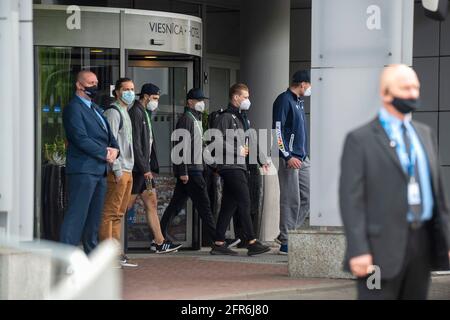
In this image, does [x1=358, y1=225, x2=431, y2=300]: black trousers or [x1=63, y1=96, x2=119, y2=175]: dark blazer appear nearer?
[x1=358, y1=225, x2=431, y2=300]: black trousers

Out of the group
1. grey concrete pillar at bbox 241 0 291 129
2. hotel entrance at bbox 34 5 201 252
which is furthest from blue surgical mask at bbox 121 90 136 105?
grey concrete pillar at bbox 241 0 291 129

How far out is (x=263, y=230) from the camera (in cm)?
1683

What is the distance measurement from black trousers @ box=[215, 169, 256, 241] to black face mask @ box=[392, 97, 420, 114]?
7.98 meters

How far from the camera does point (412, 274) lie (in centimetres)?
679

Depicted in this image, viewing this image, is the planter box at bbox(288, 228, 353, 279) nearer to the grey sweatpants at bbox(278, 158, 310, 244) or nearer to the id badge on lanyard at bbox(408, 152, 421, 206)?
the grey sweatpants at bbox(278, 158, 310, 244)

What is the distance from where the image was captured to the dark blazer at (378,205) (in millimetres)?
6676

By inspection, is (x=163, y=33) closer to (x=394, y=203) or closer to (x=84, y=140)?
(x=84, y=140)

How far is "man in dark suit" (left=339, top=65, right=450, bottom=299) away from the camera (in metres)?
6.69

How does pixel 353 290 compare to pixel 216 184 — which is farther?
pixel 216 184

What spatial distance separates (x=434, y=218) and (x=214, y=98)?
11.9 meters

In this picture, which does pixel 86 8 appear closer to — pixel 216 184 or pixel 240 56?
pixel 216 184

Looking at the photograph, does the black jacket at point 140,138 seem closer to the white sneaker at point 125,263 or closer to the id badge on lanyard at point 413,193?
the white sneaker at point 125,263

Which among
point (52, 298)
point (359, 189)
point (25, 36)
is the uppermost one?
point (25, 36)
